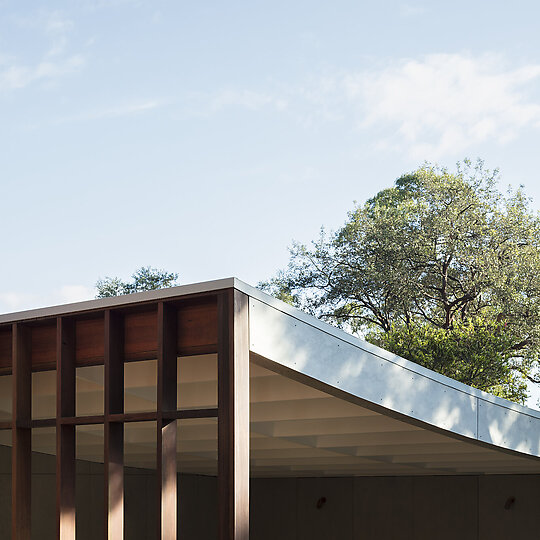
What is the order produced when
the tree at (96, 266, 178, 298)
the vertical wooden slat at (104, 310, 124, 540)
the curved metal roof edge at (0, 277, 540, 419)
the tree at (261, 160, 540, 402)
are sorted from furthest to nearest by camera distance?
the tree at (96, 266, 178, 298)
the tree at (261, 160, 540, 402)
the vertical wooden slat at (104, 310, 124, 540)
the curved metal roof edge at (0, 277, 540, 419)

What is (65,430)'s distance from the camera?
4.26m

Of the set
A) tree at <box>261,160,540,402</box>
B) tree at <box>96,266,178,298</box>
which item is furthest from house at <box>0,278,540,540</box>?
tree at <box>96,266,178,298</box>

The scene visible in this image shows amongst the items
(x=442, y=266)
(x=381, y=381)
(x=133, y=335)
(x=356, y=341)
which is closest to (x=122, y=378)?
(x=133, y=335)

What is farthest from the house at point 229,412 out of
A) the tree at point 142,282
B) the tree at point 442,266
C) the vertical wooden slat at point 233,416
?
the tree at point 142,282

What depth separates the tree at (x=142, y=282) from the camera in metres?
28.1

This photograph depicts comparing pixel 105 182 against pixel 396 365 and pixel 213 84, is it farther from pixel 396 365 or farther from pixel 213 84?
pixel 396 365

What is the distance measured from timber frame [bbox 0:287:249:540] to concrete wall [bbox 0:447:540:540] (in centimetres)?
558

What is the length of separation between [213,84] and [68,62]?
670 cm

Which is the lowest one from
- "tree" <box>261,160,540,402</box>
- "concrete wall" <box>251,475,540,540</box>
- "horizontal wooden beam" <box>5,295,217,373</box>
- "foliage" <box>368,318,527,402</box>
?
"concrete wall" <box>251,475,540,540</box>

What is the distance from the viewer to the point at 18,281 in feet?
153

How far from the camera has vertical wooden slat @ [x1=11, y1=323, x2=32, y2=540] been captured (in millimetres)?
4445

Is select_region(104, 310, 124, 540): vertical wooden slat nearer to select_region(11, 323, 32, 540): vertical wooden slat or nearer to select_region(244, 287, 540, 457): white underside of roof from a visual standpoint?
select_region(11, 323, 32, 540): vertical wooden slat

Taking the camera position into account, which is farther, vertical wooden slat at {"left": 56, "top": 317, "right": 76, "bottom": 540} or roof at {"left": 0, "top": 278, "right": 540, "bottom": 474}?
vertical wooden slat at {"left": 56, "top": 317, "right": 76, "bottom": 540}

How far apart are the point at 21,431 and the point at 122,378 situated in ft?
2.58
